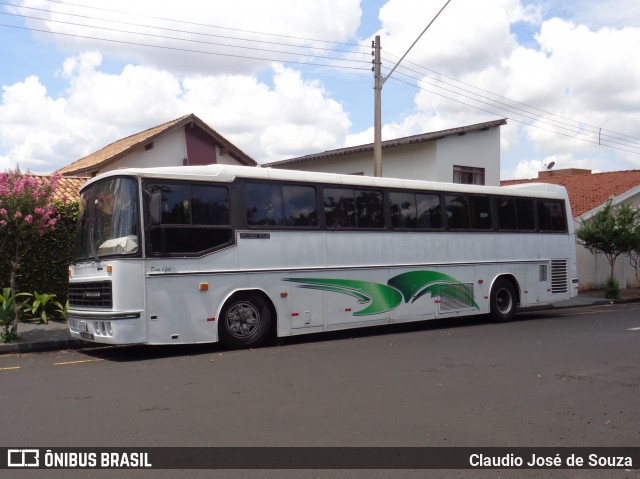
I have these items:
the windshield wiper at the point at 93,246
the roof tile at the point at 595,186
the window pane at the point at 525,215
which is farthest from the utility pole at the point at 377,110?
the roof tile at the point at 595,186

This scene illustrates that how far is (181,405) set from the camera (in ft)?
24.3

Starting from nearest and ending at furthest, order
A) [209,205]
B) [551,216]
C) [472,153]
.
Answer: [209,205]
[551,216]
[472,153]

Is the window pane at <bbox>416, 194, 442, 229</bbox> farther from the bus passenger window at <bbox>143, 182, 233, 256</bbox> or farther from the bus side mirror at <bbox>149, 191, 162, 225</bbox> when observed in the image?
the bus side mirror at <bbox>149, 191, 162, 225</bbox>

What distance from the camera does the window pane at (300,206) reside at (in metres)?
12.9

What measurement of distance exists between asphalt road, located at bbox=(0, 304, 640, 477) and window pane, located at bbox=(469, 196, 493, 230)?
13.7 feet

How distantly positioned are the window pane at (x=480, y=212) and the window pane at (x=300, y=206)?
4782 millimetres

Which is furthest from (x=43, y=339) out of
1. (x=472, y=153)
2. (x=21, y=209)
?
(x=472, y=153)

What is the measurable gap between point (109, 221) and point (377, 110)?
926cm

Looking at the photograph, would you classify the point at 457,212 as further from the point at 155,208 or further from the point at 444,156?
the point at 444,156

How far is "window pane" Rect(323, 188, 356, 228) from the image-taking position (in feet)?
44.2

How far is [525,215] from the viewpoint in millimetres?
17609

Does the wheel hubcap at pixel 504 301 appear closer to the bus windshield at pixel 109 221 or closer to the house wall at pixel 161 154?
the bus windshield at pixel 109 221

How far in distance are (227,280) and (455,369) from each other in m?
4.30

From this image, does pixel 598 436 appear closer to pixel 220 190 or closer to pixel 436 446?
pixel 436 446
